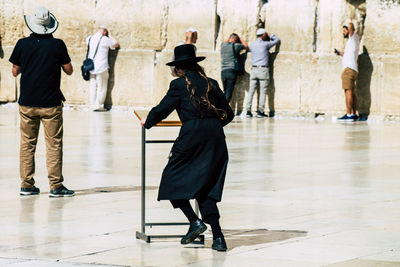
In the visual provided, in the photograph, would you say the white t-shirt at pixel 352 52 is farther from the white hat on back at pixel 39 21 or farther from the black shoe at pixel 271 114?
the white hat on back at pixel 39 21

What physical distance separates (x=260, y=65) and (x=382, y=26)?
8.80ft

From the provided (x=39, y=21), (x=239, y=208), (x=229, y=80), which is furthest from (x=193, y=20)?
(x=239, y=208)

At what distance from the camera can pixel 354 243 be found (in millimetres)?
7254

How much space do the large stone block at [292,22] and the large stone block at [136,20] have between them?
2.56 meters

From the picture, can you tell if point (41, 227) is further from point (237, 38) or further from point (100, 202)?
point (237, 38)

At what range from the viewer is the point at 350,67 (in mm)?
20484

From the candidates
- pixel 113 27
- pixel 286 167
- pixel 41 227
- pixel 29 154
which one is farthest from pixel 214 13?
pixel 41 227

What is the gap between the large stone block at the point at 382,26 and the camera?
68.4 feet

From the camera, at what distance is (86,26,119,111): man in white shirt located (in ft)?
74.5

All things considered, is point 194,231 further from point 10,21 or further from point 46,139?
point 10,21

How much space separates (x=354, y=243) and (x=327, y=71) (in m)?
14.5

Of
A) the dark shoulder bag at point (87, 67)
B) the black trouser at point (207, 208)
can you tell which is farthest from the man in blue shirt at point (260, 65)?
the black trouser at point (207, 208)

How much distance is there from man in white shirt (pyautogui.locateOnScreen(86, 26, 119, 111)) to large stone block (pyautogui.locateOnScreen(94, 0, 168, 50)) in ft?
1.22

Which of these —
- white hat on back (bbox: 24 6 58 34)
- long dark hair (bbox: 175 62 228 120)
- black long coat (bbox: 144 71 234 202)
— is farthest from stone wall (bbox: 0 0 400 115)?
black long coat (bbox: 144 71 234 202)
